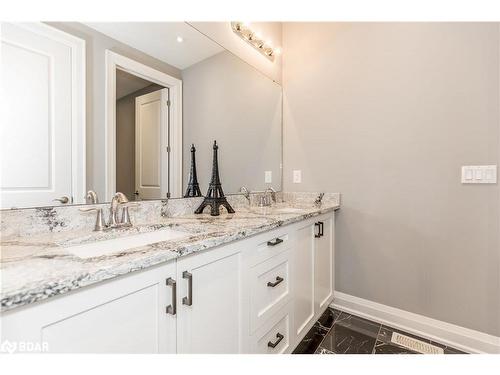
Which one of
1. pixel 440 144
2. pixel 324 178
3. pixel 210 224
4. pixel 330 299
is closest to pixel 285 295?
pixel 210 224

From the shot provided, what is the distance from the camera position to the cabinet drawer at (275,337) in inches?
44.4

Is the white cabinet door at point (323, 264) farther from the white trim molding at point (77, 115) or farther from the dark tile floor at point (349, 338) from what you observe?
the white trim molding at point (77, 115)

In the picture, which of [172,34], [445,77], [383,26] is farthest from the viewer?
[383,26]

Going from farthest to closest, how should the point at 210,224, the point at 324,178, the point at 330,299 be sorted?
the point at 324,178 → the point at 330,299 → the point at 210,224

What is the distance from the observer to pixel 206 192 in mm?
1616

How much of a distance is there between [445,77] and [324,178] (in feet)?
3.24

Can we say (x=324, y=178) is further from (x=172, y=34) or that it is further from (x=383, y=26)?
(x=172, y=34)

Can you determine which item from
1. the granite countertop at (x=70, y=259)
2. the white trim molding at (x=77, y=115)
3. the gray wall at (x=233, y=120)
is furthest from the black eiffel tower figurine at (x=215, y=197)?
the white trim molding at (x=77, y=115)

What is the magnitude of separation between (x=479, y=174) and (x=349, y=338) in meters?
1.26

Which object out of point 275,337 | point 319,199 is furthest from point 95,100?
point 319,199

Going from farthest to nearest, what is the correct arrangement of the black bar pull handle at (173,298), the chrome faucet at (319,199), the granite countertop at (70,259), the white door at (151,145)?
the chrome faucet at (319,199) → the white door at (151,145) → the black bar pull handle at (173,298) → the granite countertop at (70,259)

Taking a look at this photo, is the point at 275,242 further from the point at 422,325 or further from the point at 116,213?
the point at 422,325

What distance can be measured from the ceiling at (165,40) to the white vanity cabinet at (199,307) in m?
1.10
